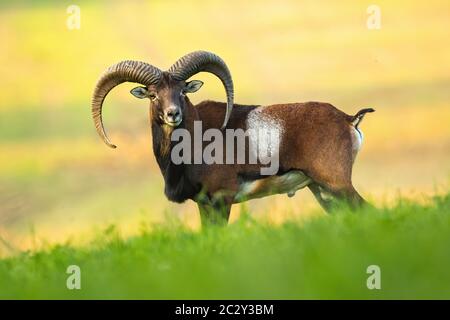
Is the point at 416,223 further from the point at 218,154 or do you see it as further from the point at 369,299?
the point at 218,154

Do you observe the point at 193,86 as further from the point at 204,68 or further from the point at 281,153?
the point at 281,153

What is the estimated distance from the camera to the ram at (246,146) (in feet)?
55.8

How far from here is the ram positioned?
55.8ft

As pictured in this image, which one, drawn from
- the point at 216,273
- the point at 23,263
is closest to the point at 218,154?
the point at 23,263

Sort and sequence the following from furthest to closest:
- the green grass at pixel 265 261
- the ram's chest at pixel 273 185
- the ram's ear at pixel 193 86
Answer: the ram's chest at pixel 273 185 < the ram's ear at pixel 193 86 < the green grass at pixel 265 261

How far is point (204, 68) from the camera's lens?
59.5ft

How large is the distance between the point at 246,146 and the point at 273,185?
2.83ft

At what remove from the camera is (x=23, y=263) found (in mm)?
13102

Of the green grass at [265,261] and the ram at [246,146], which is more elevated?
the ram at [246,146]

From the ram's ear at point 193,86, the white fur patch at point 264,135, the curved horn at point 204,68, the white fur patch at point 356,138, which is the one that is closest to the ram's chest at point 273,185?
the white fur patch at point 264,135

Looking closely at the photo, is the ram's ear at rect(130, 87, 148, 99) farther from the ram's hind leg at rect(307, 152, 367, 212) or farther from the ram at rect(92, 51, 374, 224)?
the ram's hind leg at rect(307, 152, 367, 212)

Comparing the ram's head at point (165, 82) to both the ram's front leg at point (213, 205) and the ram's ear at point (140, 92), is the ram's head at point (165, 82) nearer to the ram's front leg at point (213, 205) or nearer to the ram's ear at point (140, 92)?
the ram's ear at point (140, 92)

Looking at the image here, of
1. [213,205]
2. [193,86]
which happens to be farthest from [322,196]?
[193,86]
